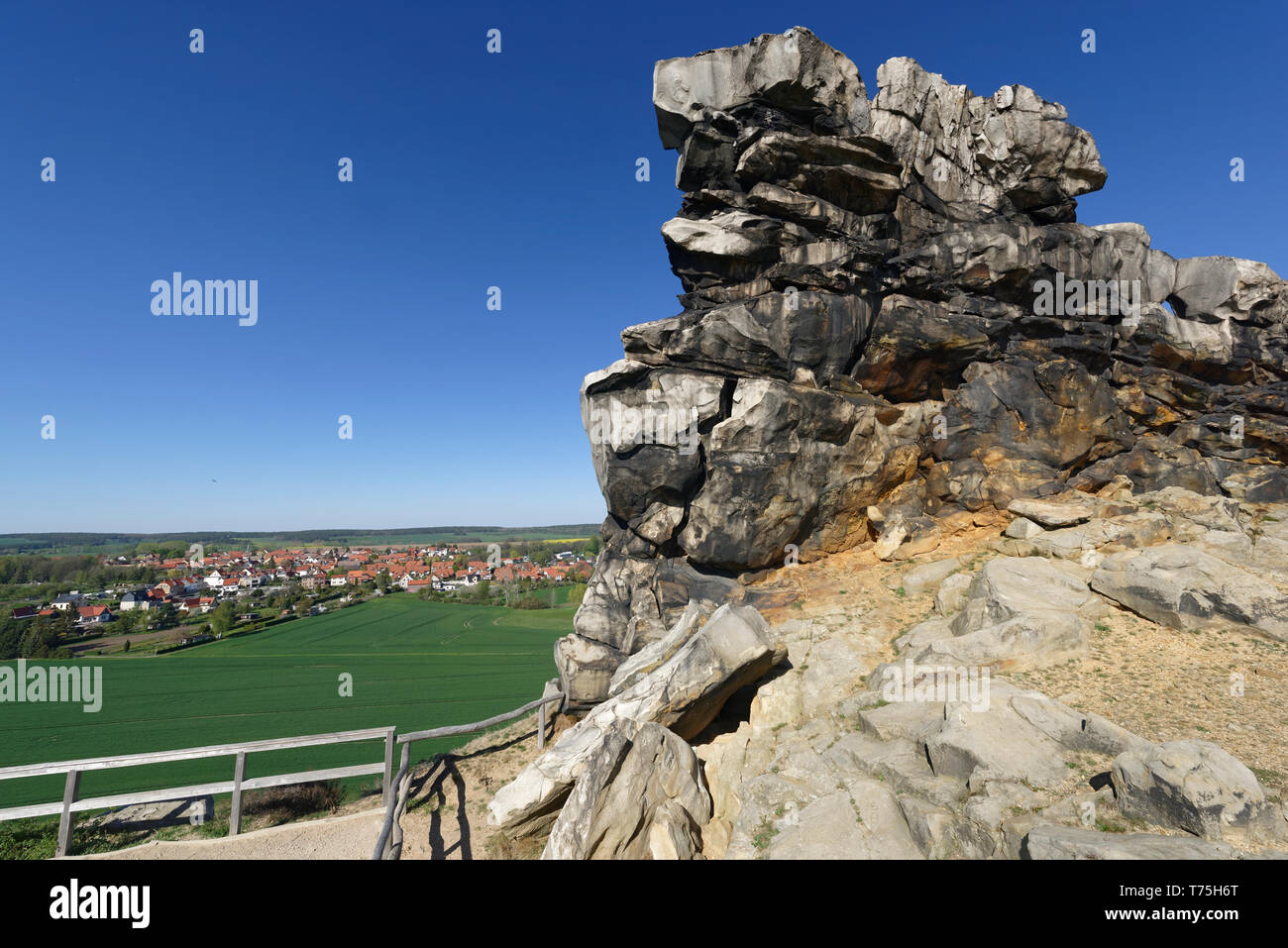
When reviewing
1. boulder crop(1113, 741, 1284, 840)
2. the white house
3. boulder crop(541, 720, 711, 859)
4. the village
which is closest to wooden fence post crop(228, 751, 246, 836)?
boulder crop(541, 720, 711, 859)

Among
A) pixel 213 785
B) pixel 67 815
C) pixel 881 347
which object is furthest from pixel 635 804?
pixel 881 347

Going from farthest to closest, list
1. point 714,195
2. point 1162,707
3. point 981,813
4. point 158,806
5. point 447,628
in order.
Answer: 1. point 447,628
2. point 714,195
3. point 158,806
4. point 1162,707
5. point 981,813

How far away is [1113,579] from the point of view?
11.0 metres

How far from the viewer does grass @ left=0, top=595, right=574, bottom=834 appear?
20219mm

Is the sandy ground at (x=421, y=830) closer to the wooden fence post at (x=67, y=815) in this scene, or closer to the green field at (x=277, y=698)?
the wooden fence post at (x=67, y=815)

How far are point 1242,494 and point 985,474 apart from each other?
26.7ft

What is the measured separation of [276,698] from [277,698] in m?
0.05

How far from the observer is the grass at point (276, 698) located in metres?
20.2

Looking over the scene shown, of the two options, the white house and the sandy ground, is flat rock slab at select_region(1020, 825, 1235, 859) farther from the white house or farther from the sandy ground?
the white house

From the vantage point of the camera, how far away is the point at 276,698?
30297mm

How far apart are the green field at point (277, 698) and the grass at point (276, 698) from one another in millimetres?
96
